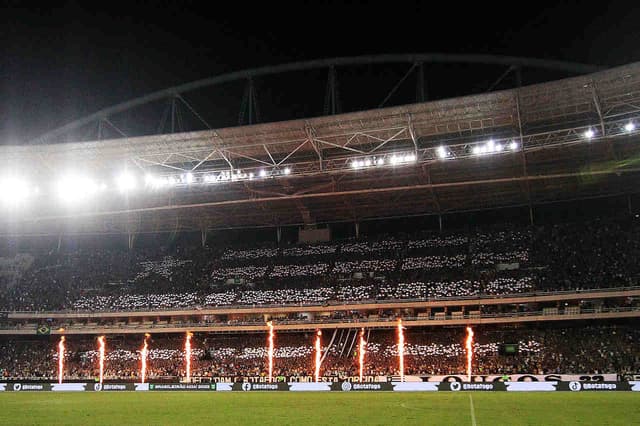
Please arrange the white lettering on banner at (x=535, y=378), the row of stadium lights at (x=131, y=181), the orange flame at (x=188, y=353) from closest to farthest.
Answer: the white lettering on banner at (x=535, y=378), the row of stadium lights at (x=131, y=181), the orange flame at (x=188, y=353)

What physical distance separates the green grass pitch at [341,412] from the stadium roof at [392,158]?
18.1 metres

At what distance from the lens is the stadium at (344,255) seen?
38.0 meters

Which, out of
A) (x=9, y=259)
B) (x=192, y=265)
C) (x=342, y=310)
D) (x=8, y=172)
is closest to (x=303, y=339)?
(x=342, y=310)

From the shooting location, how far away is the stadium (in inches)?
1496

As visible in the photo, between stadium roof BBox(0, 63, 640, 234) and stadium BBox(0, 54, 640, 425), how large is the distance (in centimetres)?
23

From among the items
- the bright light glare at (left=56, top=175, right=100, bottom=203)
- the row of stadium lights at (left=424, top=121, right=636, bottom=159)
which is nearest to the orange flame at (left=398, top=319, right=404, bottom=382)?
the row of stadium lights at (left=424, top=121, right=636, bottom=159)

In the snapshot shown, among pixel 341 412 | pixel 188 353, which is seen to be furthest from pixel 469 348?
pixel 188 353

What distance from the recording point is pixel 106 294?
57156mm

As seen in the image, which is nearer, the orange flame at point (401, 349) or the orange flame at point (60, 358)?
the orange flame at point (401, 349)

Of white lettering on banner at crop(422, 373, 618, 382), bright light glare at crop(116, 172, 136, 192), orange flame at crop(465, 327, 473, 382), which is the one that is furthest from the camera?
bright light glare at crop(116, 172, 136, 192)

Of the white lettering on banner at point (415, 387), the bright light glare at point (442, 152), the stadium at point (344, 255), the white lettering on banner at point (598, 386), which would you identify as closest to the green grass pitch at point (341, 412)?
the stadium at point (344, 255)

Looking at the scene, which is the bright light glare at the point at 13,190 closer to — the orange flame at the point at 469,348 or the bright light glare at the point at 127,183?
the bright light glare at the point at 127,183

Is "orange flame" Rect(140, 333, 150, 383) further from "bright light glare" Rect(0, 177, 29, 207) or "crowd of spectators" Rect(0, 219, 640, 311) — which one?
"bright light glare" Rect(0, 177, 29, 207)

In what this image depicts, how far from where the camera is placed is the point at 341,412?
73.0ft
